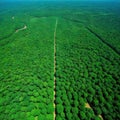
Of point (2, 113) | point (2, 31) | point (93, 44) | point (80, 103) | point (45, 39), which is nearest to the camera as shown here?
point (2, 113)

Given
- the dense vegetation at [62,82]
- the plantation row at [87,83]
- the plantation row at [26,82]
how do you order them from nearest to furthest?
the plantation row at [26,82] → the dense vegetation at [62,82] → the plantation row at [87,83]

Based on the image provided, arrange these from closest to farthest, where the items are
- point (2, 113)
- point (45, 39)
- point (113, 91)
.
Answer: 1. point (2, 113)
2. point (113, 91)
3. point (45, 39)

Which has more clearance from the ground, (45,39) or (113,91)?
(45,39)

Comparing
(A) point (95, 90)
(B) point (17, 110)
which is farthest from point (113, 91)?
(B) point (17, 110)

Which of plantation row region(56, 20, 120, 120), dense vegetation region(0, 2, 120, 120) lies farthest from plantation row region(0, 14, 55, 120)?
plantation row region(56, 20, 120, 120)

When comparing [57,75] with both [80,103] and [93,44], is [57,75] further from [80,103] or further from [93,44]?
[93,44]

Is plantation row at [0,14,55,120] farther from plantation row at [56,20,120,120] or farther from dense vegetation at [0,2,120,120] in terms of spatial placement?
plantation row at [56,20,120,120]

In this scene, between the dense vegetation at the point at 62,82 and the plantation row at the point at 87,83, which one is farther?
the plantation row at the point at 87,83

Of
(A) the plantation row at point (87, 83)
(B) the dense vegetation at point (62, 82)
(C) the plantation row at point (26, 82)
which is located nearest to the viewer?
(C) the plantation row at point (26, 82)

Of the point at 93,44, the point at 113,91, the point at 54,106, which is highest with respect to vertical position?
the point at 93,44

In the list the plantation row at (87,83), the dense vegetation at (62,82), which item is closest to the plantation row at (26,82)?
the dense vegetation at (62,82)

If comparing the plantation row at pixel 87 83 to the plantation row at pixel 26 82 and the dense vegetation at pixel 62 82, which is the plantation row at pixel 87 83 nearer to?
the dense vegetation at pixel 62 82
